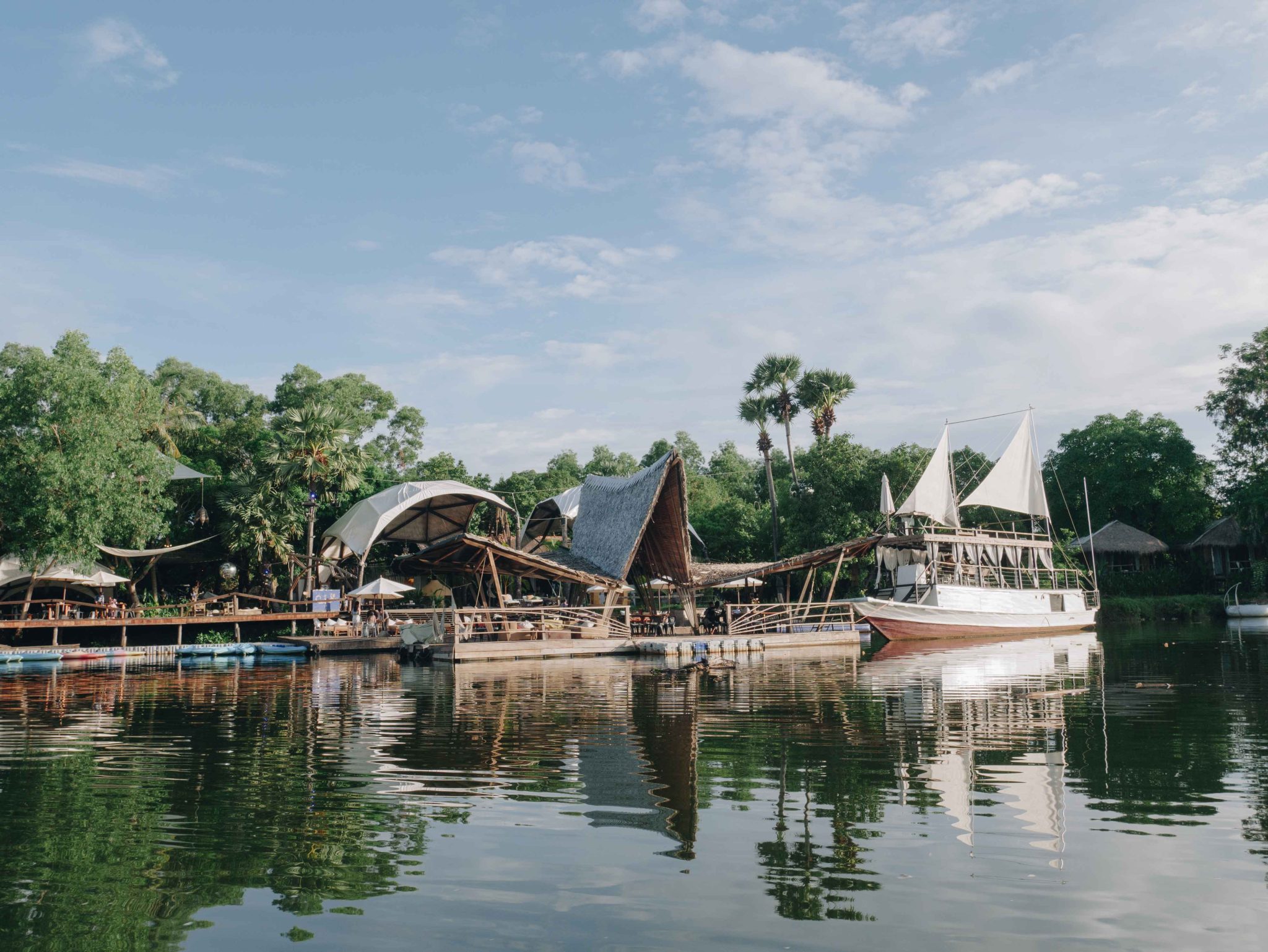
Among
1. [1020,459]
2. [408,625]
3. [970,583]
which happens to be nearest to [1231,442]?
[1020,459]

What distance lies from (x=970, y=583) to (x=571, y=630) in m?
16.6

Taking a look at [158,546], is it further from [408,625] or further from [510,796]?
[510,796]

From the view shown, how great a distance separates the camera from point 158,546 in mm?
38625

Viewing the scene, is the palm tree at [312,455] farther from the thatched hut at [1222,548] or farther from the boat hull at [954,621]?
the thatched hut at [1222,548]

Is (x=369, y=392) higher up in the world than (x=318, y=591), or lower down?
higher up

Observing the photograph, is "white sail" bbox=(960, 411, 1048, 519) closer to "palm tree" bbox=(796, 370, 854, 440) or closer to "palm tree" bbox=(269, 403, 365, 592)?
"palm tree" bbox=(796, 370, 854, 440)

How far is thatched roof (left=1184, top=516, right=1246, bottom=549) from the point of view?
48.3 metres

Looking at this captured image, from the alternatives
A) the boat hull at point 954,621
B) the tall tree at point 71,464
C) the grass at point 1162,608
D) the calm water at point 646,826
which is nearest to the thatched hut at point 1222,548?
the grass at point 1162,608

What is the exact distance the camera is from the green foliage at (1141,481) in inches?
2009

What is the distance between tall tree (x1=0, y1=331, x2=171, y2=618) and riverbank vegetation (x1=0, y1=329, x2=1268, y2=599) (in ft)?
0.22

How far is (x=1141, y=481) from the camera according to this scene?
52750 mm

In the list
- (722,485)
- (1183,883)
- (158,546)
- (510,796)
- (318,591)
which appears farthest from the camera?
(722,485)

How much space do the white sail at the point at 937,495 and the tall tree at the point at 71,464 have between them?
89.9ft

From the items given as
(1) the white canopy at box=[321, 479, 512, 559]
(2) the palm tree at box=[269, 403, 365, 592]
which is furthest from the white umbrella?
(1) the white canopy at box=[321, 479, 512, 559]
